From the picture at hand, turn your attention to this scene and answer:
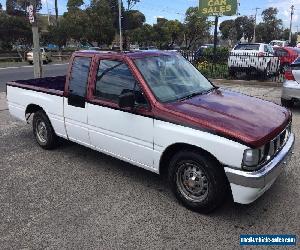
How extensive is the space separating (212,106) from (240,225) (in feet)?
4.34

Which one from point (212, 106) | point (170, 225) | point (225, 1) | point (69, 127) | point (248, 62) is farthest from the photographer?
point (225, 1)

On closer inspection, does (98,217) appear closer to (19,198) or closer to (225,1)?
(19,198)

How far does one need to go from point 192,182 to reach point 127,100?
3.81ft

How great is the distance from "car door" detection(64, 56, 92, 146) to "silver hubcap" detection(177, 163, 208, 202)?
1635 millimetres

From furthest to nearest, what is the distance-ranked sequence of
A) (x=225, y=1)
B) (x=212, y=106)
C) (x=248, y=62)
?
1. (x=225, y=1)
2. (x=248, y=62)
3. (x=212, y=106)

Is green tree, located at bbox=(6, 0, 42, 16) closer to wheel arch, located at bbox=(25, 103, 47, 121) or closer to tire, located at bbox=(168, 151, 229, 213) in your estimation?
wheel arch, located at bbox=(25, 103, 47, 121)

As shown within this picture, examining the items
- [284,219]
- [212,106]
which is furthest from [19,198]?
[284,219]

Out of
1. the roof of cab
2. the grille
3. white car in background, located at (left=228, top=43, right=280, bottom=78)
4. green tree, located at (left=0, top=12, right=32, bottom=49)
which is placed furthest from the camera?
green tree, located at (left=0, top=12, right=32, bottom=49)

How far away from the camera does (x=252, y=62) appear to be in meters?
14.6

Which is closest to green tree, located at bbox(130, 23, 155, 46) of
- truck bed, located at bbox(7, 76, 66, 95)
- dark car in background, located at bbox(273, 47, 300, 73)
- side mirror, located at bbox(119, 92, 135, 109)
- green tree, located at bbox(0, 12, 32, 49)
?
green tree, located at bbox(0, 12, 32, 49)

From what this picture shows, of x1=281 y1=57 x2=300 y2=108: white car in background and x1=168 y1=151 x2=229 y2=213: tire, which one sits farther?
x1=281 y1=57 x2=300 y2=108: white car in background

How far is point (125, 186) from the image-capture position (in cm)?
458

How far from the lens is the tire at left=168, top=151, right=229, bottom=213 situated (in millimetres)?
3617

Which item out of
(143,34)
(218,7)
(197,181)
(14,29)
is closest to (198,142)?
(197,181)
